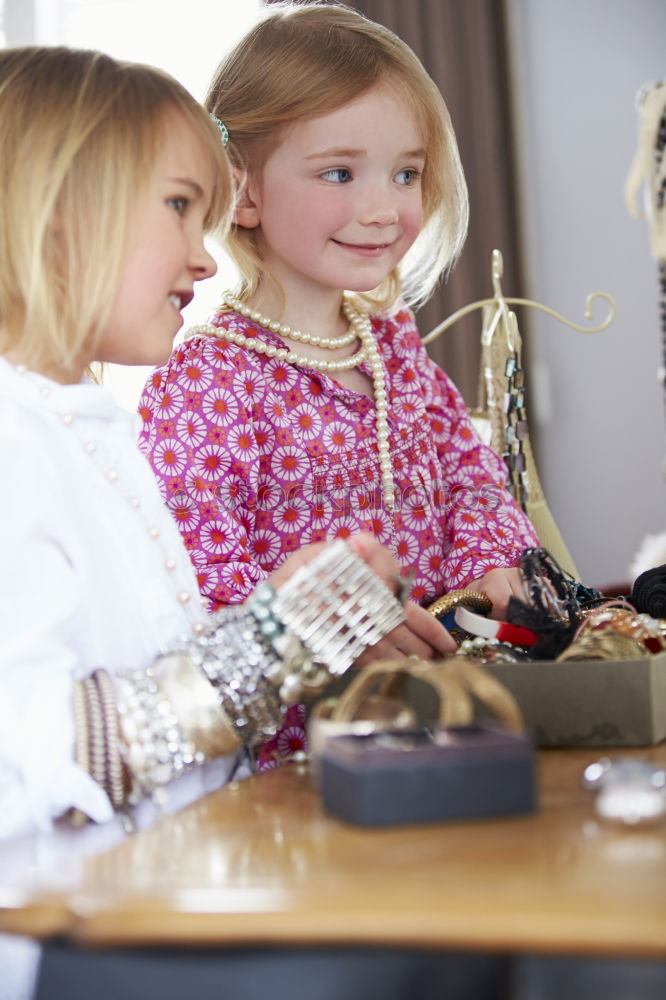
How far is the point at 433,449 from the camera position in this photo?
1.45m

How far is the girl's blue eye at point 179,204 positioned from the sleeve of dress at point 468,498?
0.57 m

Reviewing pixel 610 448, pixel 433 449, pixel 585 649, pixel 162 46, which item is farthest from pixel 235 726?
pixel 162 46

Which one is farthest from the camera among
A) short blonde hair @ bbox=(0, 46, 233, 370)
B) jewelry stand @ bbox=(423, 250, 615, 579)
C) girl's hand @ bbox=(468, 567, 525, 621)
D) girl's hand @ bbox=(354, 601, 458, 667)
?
jewelry stand @ bbox=(423, 250, 615, 579)

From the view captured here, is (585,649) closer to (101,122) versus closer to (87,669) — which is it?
(87,669)

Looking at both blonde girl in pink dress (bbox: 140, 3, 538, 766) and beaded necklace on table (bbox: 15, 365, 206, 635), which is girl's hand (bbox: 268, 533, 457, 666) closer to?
beaded necklace on table (bbox: 15, 365, 206, 635)

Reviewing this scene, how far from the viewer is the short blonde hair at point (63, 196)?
2.83 feet

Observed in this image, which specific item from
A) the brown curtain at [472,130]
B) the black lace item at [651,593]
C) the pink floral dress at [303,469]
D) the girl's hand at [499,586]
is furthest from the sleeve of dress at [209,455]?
the brown curtain at [472,130]

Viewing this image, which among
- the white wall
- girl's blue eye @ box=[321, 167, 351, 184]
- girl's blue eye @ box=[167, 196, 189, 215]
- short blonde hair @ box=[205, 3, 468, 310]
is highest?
short blonde hair @ box=[205, 3, 468, 310]

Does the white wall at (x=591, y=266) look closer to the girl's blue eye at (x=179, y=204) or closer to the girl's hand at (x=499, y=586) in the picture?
the girl's hand at (x=499, y=586)

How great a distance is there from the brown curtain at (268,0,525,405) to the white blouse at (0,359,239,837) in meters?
2.47

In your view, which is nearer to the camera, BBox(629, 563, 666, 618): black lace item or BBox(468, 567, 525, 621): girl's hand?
BBox(629, 563, 666, 618): black lace item

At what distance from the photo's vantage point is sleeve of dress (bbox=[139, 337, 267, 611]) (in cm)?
118

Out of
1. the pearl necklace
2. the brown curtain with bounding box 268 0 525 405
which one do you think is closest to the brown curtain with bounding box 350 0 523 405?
the brown curtain with bounding box 268 0 525 405

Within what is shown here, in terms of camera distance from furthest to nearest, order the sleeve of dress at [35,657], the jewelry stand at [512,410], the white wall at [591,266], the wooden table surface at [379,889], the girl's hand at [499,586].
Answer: the white wall at [591,266]
the jewelry stand at [512,410]
the girl's hand at [499,586]
the sleeve of dress at [35,657]
the wooden table surface at [379,889]
